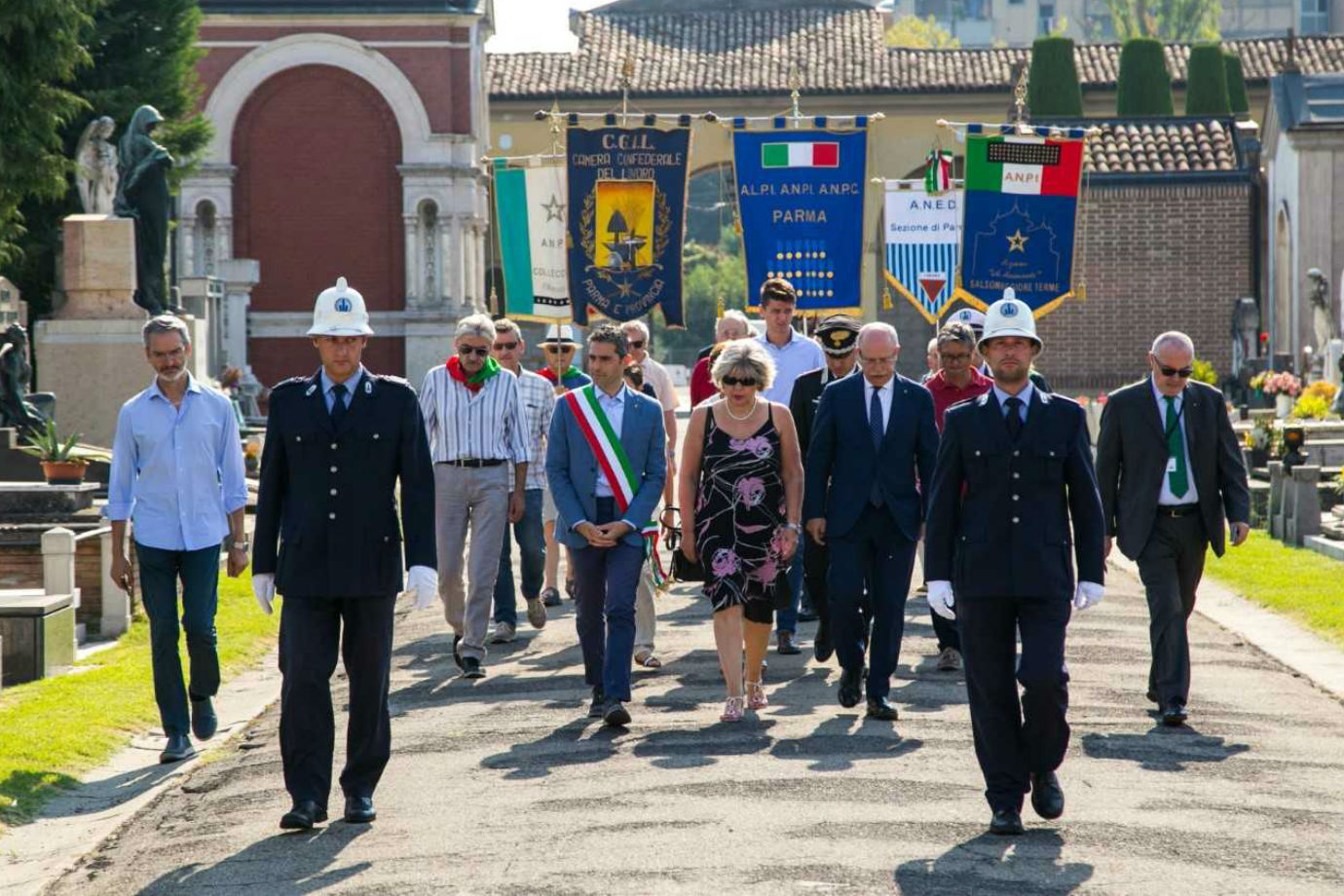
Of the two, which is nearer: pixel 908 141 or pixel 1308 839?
pixel 1308 839

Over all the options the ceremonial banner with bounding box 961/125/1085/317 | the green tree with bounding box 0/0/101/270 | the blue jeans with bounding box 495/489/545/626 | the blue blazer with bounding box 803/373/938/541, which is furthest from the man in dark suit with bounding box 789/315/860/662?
the green tree with bounding box 0/0/101/270

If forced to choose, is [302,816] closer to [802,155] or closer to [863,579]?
[863,579]

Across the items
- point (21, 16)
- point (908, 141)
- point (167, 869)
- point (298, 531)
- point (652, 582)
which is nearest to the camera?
point (167, 869)

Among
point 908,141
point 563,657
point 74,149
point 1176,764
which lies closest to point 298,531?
point 1176,764

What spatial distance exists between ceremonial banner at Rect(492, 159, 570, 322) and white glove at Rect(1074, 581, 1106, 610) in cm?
1366

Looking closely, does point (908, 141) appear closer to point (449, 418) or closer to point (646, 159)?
point (646, 159)

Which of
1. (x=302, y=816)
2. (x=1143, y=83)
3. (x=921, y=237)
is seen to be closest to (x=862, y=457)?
(x=302, y=816)

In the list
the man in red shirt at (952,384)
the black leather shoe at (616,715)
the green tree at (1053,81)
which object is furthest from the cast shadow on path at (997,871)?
the green tree at (1053,81)

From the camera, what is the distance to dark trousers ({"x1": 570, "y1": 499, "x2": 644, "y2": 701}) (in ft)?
33.3

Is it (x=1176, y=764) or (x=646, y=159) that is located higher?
(x=646, y=159)

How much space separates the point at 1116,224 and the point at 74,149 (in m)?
20.0

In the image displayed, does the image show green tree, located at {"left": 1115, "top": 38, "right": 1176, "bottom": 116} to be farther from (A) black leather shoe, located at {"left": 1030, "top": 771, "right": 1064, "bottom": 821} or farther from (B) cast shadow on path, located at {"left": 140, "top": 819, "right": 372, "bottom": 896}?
(B) cast shadow on path, located at {"left": 140, "top": 819, "right": 372, "bottom": 896}

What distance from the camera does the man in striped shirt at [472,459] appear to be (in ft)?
40.3

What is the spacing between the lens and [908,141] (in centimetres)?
6175
